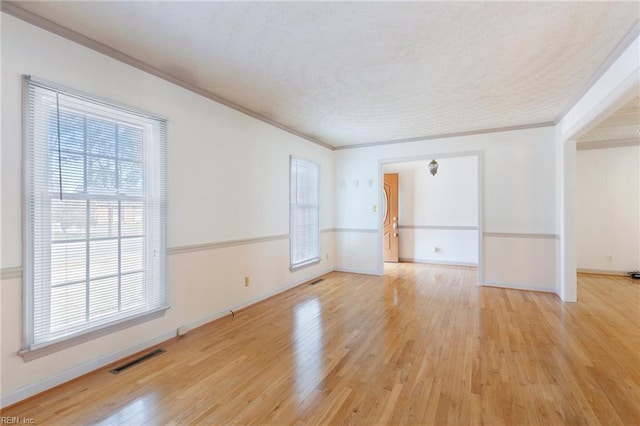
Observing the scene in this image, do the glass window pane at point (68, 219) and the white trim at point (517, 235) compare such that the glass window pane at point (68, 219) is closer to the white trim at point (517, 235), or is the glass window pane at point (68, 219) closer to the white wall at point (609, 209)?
the white trim at point (517, 235)

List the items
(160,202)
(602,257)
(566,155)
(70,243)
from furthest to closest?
(602,257) < (566,155) < (160,202) < (70,243)

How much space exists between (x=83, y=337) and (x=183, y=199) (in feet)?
4.54

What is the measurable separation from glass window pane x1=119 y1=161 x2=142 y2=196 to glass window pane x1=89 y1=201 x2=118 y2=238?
0.16 metres

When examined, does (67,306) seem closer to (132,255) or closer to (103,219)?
(132,255)

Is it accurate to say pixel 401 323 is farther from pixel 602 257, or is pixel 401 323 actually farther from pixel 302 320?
pixel 602 257

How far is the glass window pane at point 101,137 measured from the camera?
2.29 meters

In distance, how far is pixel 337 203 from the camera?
6090 mm

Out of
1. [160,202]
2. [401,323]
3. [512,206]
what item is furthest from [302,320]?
[512,206]

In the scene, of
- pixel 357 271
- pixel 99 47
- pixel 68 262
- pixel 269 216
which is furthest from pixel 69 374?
pixel 357 271

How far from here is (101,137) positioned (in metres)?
2.36

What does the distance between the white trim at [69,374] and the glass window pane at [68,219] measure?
980 millimetres

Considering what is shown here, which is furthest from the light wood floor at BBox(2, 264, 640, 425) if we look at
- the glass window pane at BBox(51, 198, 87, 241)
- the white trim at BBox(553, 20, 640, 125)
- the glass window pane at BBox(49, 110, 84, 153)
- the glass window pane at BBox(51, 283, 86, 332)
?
the white trim at BBox(553, 20, 640, 125)

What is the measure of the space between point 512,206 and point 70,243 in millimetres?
5509

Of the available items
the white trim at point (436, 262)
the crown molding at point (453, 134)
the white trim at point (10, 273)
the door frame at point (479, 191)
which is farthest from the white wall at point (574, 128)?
the white trim at point (10, 273)
